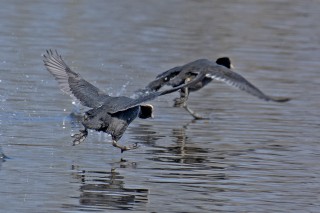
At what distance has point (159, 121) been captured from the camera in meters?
11.4

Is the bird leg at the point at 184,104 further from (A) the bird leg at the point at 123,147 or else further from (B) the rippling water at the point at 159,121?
(A) the bird leg at the point at 123,147

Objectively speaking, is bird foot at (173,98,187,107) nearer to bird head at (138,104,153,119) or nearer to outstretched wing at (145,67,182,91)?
outstretched wing at (145,67,182,91)

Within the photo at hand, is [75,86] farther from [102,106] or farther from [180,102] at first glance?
[180,102]

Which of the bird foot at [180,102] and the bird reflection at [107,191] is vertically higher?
A: the bird foot at [180,102]

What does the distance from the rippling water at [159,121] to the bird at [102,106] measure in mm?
248

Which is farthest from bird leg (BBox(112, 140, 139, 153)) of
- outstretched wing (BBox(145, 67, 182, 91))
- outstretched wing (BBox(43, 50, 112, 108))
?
outstretched wing (BBox(145, 67, 182, 91))

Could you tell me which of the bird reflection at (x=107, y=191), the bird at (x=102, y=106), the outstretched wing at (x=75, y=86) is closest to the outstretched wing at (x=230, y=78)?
the bird at (x=102, y=106)

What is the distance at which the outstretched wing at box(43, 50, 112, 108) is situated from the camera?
930 cm

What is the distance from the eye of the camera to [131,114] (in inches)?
364

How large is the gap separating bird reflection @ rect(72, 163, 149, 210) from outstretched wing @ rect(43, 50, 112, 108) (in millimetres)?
836

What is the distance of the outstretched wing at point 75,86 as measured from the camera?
9305 mm

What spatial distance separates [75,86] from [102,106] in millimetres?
539

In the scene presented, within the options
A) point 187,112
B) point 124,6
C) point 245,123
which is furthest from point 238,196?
point 124,6

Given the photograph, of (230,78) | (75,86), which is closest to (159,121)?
(230,78)
